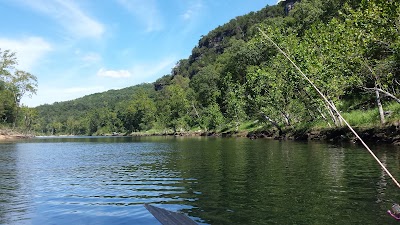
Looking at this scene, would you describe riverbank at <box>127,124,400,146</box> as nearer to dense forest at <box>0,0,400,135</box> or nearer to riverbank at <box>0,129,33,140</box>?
dense forest at <box>0,0,400,135</box>

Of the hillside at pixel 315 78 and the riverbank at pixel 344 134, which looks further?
the riverbank at pixel 344 134

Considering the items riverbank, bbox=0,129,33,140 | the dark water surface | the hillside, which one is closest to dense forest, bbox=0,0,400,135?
the hillside

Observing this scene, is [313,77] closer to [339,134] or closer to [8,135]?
[339,134]

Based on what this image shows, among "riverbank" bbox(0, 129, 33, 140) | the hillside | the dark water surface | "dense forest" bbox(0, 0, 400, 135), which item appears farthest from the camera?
"riverbank" bbox(0, 129, 33, 140)

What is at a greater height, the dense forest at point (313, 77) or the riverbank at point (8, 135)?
the dense forest at point (313, 77)

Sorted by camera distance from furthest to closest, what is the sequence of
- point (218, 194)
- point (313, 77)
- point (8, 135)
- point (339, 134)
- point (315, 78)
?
point (8, 135) < point (339, 134) < point (313, 77) < point (315, 78) < point (218, 194)

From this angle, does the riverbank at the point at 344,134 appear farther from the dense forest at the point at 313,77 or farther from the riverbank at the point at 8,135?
the riverbank at the point at 8,135

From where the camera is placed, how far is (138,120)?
7569 inches

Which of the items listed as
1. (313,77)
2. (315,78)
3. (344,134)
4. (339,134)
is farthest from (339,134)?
(313,77)

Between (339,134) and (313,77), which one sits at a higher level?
(313,77)

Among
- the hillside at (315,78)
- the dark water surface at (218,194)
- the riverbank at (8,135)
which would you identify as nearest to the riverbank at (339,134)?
the hillside at (315,78)

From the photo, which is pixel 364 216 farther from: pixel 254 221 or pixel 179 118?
pixel 179 118

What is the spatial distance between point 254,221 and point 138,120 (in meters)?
185

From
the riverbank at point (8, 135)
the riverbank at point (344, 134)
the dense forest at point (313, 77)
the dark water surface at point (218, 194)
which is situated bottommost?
the dark water surface at point (218, 194)
